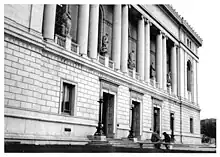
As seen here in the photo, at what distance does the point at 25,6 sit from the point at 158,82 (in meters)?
19.7

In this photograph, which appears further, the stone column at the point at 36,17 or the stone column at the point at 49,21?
the stone column at the point at 49,21

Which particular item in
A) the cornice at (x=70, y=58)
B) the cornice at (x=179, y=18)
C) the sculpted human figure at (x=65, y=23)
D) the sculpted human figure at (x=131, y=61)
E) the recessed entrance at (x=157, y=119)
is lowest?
the recessed entrance at (x=157, y=119)

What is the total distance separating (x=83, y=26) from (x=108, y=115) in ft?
22.8

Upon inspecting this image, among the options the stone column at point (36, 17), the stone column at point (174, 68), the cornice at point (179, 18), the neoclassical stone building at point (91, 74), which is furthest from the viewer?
the stone column at point (174, 68)

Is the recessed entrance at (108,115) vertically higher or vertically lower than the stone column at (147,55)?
lower

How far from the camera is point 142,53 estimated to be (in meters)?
28.2

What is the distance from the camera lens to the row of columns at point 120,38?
1960cm

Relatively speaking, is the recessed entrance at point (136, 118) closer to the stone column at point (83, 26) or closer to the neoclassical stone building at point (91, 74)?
the neoclassical stone building at point (91, 74)

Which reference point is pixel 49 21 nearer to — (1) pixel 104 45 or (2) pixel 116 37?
(1) pixel 104 45

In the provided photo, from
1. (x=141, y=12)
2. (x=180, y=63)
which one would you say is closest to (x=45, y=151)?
(x=141, y=12)

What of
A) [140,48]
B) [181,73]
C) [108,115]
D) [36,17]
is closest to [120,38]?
[140,48]

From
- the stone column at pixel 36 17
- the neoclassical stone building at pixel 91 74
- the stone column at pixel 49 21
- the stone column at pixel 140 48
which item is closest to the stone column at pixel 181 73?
the neoclassical stone building at pixel 91 74

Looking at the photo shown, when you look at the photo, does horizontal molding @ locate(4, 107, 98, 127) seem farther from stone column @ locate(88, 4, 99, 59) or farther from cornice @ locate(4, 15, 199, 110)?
stone column @ locate(88, 4, 99, 59)

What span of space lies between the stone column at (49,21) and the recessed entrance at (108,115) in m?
6.80
